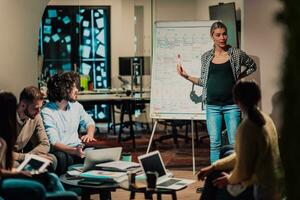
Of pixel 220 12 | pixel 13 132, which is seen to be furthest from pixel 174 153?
pixel 13 132

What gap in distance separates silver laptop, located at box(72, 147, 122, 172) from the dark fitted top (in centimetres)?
167

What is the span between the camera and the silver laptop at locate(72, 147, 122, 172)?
12.7 feet

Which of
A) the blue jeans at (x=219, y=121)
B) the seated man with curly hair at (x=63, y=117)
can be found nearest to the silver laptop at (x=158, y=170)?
the seated man with curly hair at (x=63, y=117)

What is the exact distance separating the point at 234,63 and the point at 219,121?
0.59 meters

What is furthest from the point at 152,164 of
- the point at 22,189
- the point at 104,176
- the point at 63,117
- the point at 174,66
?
the point at 174,66

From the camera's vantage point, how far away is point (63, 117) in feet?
15.4

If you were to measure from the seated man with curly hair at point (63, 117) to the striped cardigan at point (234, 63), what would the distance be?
1400 mm

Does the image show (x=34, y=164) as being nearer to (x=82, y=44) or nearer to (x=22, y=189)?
(x=22, y=189)

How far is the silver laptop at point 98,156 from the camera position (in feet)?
12.7

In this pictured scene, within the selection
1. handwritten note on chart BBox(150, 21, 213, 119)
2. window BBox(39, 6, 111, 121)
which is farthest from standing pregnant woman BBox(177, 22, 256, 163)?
window BBox(39, 6, 111, 121)

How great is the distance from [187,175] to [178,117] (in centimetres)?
66

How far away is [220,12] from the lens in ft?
26.5

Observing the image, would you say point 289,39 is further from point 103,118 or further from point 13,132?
point 103,118

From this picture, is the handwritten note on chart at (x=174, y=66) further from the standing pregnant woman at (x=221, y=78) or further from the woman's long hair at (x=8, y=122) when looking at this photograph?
the woman's long hair at (x=8, y=122)
